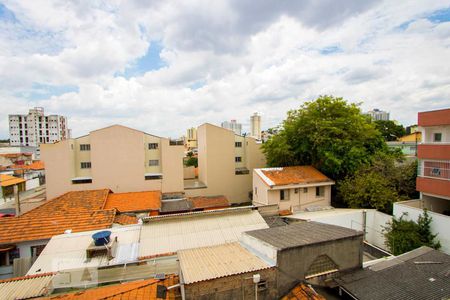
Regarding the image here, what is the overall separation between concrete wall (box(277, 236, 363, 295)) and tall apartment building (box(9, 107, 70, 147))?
337 ft

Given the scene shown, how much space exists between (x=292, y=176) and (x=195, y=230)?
A: 10162 millimetres

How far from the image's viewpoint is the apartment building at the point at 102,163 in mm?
23875

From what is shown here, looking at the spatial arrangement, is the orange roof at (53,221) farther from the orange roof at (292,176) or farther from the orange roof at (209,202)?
the orange roof at (292,176)

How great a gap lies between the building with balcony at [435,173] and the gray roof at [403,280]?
362 centimetres

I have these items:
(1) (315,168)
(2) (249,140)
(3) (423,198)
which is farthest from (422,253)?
(2) (249,140)

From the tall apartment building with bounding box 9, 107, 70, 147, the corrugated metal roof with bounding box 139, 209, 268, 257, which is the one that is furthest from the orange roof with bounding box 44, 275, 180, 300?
the tall apartment building with bounding box 9, 107, 70, 147

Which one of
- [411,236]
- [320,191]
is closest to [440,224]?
[411,236]

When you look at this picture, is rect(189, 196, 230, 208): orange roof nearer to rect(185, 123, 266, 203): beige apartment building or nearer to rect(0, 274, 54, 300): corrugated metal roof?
rect(185, 123, 266, 203): beige apartment building

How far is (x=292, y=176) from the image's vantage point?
794 inches

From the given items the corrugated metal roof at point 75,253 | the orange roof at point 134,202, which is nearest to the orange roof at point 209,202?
the orange roof at point 134,202

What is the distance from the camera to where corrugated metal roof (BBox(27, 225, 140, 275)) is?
408 inches

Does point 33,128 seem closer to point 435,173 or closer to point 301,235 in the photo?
point 301,235

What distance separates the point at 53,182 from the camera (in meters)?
23.8

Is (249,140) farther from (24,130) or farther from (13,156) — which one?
(24,130)
